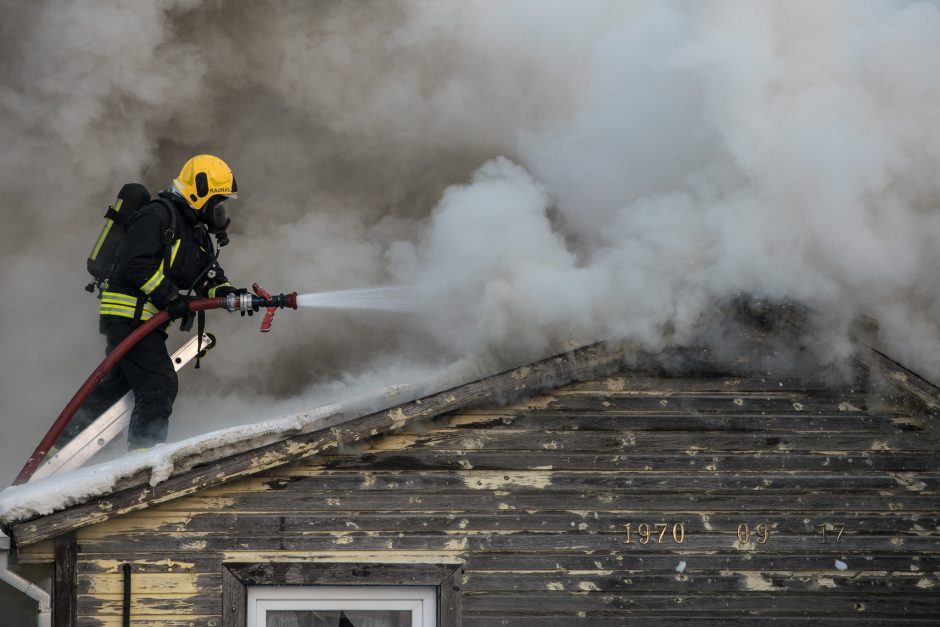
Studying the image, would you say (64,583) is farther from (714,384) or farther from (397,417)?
(714,384)

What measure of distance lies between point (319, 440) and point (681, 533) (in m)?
2.23

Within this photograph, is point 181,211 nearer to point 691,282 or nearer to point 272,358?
point 691,282

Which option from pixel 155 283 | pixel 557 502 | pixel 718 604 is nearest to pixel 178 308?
pixel 155 283

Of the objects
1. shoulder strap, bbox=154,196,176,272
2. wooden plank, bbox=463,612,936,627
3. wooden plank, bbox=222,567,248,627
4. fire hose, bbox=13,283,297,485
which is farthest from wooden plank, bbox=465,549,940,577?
shoulder strap, bbox=154,196,176,272

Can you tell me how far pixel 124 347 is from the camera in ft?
24.4

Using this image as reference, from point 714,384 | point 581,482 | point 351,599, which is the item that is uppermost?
point 714,384

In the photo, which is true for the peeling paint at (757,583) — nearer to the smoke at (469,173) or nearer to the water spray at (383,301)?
the smoke at (469,173)

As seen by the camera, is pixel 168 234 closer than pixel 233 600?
No

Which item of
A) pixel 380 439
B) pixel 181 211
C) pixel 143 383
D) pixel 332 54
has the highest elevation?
pixel 332 54

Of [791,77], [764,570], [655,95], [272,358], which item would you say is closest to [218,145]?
[272,358]

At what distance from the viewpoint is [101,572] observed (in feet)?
22.1

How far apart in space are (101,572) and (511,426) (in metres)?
2.53

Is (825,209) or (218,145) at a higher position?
(218,145)

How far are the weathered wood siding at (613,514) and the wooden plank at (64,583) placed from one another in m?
0.11
